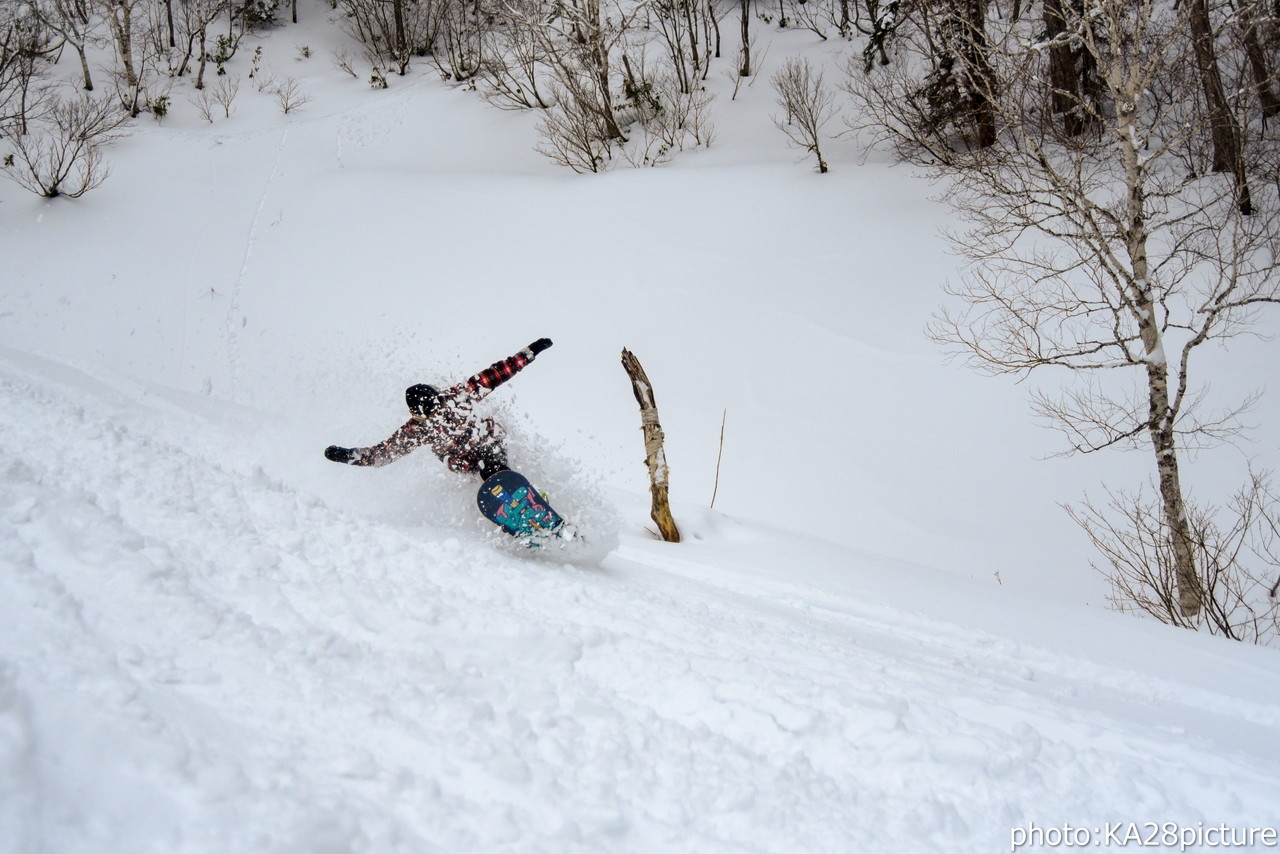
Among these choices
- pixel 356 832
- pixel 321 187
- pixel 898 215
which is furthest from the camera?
pixel 321 187

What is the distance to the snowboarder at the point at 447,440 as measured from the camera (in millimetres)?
4406

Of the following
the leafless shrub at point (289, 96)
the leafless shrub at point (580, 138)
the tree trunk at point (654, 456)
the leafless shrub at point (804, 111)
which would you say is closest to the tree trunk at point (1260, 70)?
the leafless shrub at point (804, 111)

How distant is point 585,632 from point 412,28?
2716 centimetres

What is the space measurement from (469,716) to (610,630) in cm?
86

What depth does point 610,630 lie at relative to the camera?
9.09 feet

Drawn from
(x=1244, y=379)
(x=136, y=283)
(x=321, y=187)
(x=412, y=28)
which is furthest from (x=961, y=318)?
(x=412, y=28)

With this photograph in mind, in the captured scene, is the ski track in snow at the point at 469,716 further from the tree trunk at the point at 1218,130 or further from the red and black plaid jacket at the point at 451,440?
the tree trunk at the point at 1218,130

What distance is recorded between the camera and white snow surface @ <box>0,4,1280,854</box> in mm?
1633

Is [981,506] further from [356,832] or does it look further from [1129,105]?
[356,832]

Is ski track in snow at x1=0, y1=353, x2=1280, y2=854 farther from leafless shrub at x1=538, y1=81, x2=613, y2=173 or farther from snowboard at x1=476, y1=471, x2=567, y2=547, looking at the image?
leafless shrub at x1=538, y1=81, x2=613, y2=173

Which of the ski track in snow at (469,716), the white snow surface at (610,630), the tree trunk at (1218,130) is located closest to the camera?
the ski track in snow at (469,716)

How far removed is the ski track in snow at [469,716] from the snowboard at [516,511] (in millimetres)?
690

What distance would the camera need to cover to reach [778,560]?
5.25 m

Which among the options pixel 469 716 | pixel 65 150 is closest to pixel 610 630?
pixel 469 716
